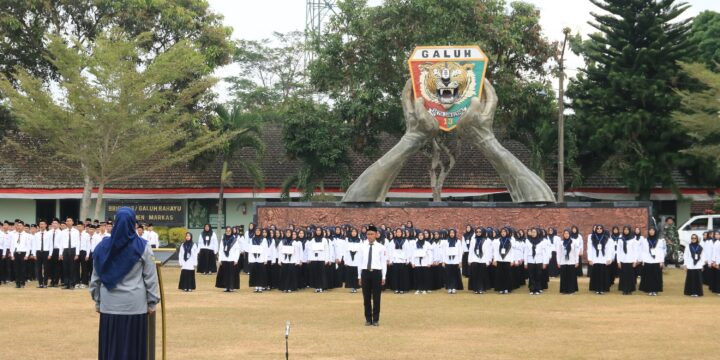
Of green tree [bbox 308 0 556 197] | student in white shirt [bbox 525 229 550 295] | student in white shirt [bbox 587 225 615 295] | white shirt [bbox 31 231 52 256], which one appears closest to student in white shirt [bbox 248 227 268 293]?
white shirt [bbox 31 231 52 256]

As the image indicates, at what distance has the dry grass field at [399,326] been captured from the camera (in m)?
12.5

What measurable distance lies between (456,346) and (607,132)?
824 inches

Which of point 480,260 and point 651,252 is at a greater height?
point 651,252

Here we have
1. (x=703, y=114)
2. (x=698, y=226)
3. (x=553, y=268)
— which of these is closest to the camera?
(x=553, y=268)

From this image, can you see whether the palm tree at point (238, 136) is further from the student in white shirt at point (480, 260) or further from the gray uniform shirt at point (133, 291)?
the gray uniform shirt at point (133, 291)

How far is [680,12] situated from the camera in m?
32.4

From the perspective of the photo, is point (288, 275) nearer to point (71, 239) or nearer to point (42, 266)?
point (71, 239)

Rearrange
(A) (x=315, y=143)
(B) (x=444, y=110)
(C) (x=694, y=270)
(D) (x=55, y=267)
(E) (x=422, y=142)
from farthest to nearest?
1. (A) (x=315, y=143)
2. (E) (x=422, y=142)
3. (B) (x=444, y=110)
4. (D) (x=55, y=267)
5. (C) (x=694, y=270)

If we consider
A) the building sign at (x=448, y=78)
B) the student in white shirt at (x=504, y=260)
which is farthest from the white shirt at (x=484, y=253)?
the building sign at (x=448, y=78)

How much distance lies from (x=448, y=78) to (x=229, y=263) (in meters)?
8.23

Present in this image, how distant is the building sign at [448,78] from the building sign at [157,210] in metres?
13.5

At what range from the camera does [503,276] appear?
2230cm

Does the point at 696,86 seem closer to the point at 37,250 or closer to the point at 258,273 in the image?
the point at 258,273

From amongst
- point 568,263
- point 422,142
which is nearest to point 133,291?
point 568,263
